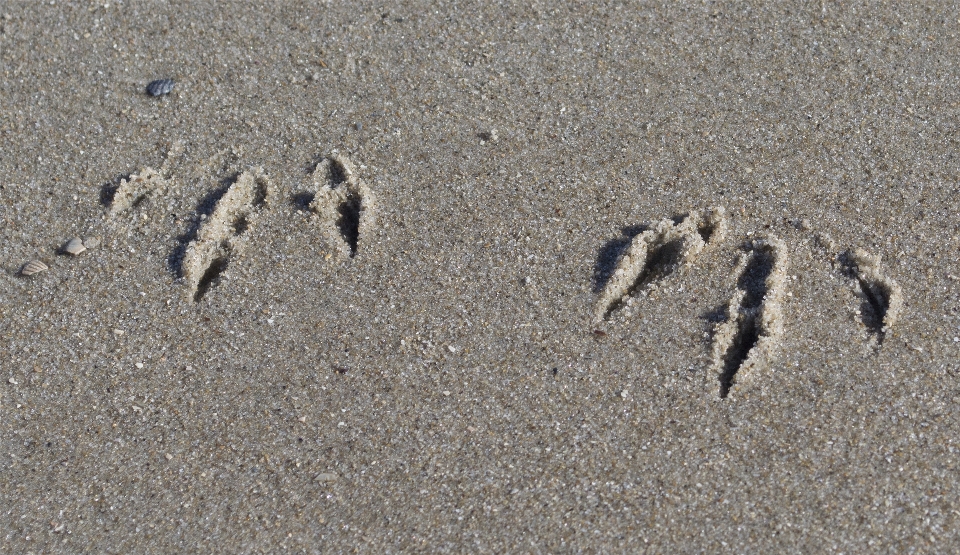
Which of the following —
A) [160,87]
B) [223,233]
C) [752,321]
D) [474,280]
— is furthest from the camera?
[160,87]

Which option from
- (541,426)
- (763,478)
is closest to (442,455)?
(541,426)

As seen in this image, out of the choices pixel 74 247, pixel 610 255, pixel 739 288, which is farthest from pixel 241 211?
pixel 739 288

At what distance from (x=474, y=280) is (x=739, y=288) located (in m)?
0.62

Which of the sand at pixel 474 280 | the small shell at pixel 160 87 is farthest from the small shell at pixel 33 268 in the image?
the small shell at pixel 160 87

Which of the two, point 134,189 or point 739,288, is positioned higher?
point 739,288

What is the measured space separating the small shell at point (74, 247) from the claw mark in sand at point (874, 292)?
185cm

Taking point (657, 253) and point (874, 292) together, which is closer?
point (874, 292)

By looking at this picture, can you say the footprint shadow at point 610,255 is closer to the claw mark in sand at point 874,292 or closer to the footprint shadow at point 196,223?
the claw mark in sand at point 874,292

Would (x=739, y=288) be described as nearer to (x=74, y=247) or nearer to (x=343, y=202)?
(x=343, y=202)

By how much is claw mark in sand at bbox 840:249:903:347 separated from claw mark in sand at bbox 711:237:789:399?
16 centimetres

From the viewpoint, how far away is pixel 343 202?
7.36 feet

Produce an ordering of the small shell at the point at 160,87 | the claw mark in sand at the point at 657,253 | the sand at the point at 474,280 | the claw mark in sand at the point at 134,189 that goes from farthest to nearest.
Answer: the small shell at the point at 160,87 < the claw mark in sand at the point at 134,189 < the claw mark in sand at the point at 657,253 < the sand at the point at 474,280

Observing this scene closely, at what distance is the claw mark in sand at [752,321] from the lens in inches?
74.5

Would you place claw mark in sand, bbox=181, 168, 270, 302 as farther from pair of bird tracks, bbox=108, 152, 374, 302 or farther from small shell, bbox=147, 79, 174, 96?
small shell, bbox=147, 79, 174, 96
